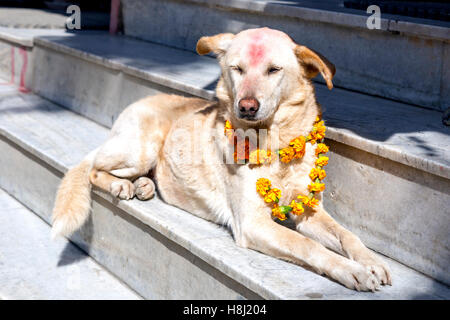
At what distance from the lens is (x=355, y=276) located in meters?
2.35

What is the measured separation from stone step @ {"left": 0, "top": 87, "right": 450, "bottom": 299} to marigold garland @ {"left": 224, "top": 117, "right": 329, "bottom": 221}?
0.25m

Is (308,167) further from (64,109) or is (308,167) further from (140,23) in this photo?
(140,23)

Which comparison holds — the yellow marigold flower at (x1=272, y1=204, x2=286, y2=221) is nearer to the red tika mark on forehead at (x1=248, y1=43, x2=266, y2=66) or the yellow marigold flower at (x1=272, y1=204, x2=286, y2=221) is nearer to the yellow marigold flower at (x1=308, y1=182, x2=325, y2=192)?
the yellow marigold flower at (x1=308, y1=182, x2=325, y2=192)

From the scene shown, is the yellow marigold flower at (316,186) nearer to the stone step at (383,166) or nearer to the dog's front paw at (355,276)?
the stone step at (383,166)

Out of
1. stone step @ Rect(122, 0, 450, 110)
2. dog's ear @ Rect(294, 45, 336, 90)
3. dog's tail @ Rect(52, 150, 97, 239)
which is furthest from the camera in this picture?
stone step @ Rect(122, 0, 450, 110)

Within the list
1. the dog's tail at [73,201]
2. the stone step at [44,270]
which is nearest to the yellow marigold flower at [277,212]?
the stone step at [44,270]

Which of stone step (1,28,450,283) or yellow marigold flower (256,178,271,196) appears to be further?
yellow marigold flower (256,178,271,196)

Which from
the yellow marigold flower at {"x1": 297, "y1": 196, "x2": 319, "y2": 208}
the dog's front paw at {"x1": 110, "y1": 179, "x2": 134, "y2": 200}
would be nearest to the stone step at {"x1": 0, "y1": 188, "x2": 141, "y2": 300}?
the dog's front paw at {"x1": 110, "y1": 179, "x2": 134, "y2": 200}

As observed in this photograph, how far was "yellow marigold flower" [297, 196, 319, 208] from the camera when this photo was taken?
9.07ft

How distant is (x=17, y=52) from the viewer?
5.48m

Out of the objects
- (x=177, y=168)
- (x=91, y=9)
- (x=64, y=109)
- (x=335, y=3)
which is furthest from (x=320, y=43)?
(x=91, y=9)

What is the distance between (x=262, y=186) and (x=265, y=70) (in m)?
0.51

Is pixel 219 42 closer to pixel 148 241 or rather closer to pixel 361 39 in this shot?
pixel 148 241
